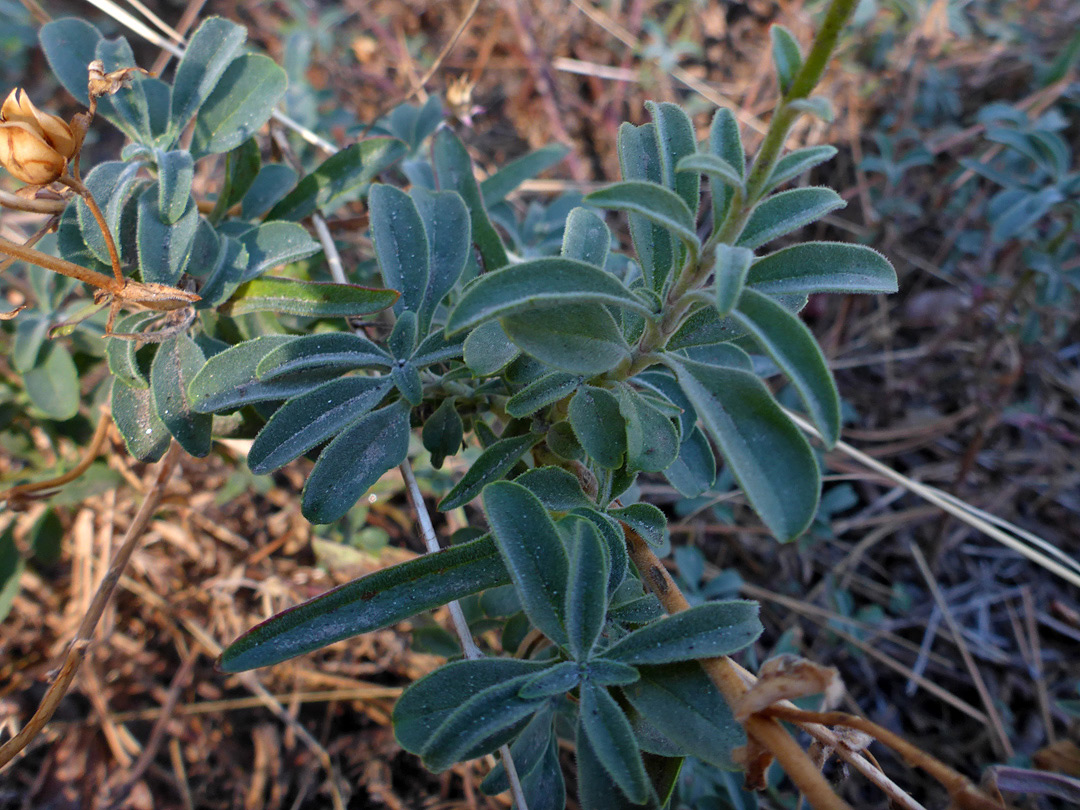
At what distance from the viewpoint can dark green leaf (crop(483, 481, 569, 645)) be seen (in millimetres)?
1100

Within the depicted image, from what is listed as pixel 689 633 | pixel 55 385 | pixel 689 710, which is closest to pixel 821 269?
pixel 689 633

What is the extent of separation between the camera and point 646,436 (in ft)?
3.79

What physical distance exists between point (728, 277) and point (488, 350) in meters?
0.43

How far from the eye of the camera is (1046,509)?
10.0 feet

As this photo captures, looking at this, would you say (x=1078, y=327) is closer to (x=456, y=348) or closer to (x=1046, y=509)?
(x=1046, y=509)

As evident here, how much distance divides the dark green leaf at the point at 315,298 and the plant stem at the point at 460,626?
0.32 metres

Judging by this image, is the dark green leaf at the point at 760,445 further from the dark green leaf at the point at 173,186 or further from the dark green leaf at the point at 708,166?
the dark green leaf at the point at 173,186

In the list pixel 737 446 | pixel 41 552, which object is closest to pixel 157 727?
pixel 41 552

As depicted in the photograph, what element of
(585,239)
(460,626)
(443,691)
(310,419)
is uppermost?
(585,239)

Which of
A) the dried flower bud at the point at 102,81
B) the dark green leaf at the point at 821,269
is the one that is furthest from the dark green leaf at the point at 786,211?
the dried flower bud at the point at 102,81

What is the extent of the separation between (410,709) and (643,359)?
0.67 meters

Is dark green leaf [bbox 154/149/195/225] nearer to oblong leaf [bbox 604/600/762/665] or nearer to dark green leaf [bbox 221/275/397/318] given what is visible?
dark green leaf [bbox 221/275/397/318]

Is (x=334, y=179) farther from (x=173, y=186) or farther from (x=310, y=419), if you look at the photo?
(x=310, y=419)

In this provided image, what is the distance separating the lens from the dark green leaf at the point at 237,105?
4.91 ft
